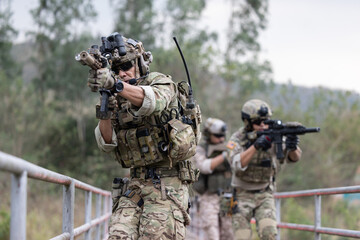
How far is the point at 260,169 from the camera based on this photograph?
716cm

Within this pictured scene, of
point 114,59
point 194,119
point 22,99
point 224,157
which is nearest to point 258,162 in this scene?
point 224,157

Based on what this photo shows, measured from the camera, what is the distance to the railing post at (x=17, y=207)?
8.48 feet

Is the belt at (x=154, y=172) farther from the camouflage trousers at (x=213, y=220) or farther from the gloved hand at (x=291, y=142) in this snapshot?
the camouflage trousers at (x=213, y=220)

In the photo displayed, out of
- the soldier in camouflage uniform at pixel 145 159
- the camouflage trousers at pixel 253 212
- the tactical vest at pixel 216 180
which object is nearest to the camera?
the soldier in camouflage uniform at pixel 145 159

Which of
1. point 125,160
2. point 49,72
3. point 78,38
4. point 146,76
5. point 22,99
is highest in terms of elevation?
point 78,38

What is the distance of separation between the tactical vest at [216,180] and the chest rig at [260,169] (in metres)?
1.81

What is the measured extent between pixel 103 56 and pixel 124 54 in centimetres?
29

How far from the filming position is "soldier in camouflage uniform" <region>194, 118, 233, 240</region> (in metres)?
8.93

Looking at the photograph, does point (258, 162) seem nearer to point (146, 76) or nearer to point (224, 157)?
point (224, 157)

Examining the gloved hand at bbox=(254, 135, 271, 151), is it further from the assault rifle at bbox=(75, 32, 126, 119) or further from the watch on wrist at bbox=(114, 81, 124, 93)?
the watch on wrist at bbox=(114, 81, 124, 93)

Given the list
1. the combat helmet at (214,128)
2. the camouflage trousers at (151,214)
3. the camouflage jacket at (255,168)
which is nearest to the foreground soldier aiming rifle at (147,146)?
the camouflage trousers at (151,214)

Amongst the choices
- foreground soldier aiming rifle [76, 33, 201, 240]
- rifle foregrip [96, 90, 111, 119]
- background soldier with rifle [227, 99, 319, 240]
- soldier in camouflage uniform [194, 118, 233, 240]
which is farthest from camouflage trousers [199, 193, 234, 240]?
rifle foregrip [96, 90, 111, 119]

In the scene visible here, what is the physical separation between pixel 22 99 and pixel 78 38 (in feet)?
20.9

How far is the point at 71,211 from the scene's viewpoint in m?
4.00
